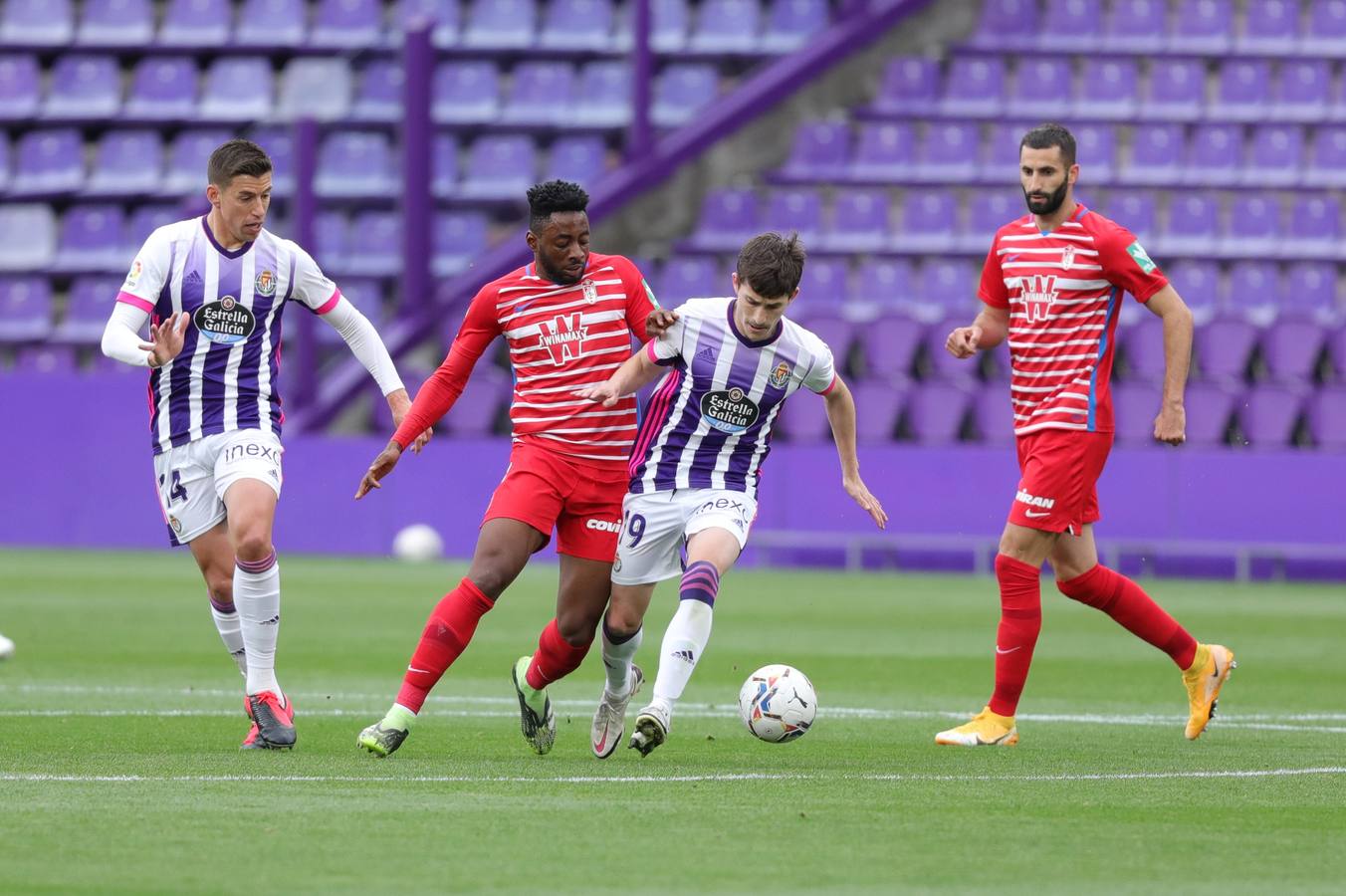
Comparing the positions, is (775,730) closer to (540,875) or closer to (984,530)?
(540,875)

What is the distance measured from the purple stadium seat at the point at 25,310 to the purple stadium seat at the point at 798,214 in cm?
779

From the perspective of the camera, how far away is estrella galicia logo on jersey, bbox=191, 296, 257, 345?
764cm

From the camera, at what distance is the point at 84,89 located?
985 inches

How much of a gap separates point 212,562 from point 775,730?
2.18 meters

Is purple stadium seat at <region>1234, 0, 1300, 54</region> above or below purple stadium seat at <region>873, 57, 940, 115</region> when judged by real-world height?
above

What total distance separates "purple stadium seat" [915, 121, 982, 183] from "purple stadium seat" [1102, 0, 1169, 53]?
2.06 metres

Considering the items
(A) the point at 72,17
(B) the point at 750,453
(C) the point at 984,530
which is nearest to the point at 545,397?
(B) the point at 750,453

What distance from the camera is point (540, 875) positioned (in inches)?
189

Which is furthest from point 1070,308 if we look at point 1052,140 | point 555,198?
point 555,198

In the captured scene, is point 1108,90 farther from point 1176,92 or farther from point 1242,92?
point 1242,92

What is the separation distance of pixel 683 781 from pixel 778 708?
813 millimetres

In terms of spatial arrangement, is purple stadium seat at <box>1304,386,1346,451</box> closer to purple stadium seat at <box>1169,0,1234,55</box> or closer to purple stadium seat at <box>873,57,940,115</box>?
purple stadium seat at <box>1169,0,1234,55</box>

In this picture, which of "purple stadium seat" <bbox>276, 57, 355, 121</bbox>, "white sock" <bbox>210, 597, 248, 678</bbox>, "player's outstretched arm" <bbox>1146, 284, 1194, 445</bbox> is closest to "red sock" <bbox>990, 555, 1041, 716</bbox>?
"player's outstretched arm" <bbox>1146, 284, 1194, 445</bbox>

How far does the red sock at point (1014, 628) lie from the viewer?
795 cm
